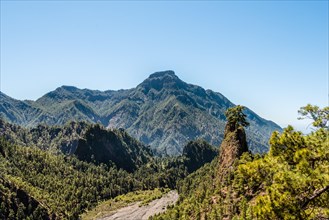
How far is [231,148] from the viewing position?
118 m

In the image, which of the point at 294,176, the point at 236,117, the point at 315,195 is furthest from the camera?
the point at 236,117

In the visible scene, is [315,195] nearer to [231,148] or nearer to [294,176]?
[294,176]

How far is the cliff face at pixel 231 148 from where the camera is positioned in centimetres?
11562

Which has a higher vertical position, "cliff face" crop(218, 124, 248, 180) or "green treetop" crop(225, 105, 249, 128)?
"green treetop" crop(225, 105, 249, 128)

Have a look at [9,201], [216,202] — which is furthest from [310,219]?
[9,201]

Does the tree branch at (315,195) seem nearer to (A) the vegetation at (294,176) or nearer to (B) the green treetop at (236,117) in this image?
(A) the vegetation at (294,176)

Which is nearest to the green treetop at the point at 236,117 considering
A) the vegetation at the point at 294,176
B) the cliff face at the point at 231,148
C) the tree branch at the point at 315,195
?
the cliff face at the point at 231,148

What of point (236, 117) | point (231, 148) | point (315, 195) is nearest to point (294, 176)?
point (315, 195)

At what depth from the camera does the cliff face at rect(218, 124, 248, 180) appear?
115625 mm

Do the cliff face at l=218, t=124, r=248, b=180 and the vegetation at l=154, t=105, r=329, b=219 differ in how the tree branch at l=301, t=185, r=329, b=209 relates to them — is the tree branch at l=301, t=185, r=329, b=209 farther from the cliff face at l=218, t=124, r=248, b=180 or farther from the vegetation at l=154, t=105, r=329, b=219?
the cliff face at l=218, t=124, r=248, b=180

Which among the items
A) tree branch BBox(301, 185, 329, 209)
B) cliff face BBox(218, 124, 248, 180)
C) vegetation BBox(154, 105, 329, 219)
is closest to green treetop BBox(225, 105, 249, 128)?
cliff face BBox(218, 124, 248, 180)

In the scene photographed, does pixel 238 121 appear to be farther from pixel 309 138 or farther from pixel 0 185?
pixel 0 185

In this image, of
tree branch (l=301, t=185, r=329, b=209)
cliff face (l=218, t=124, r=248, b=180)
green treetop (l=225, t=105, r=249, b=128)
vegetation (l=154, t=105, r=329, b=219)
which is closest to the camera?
tree branch (l=301, t=185, r=329, b=209)

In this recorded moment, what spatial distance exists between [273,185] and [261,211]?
8.36ft
